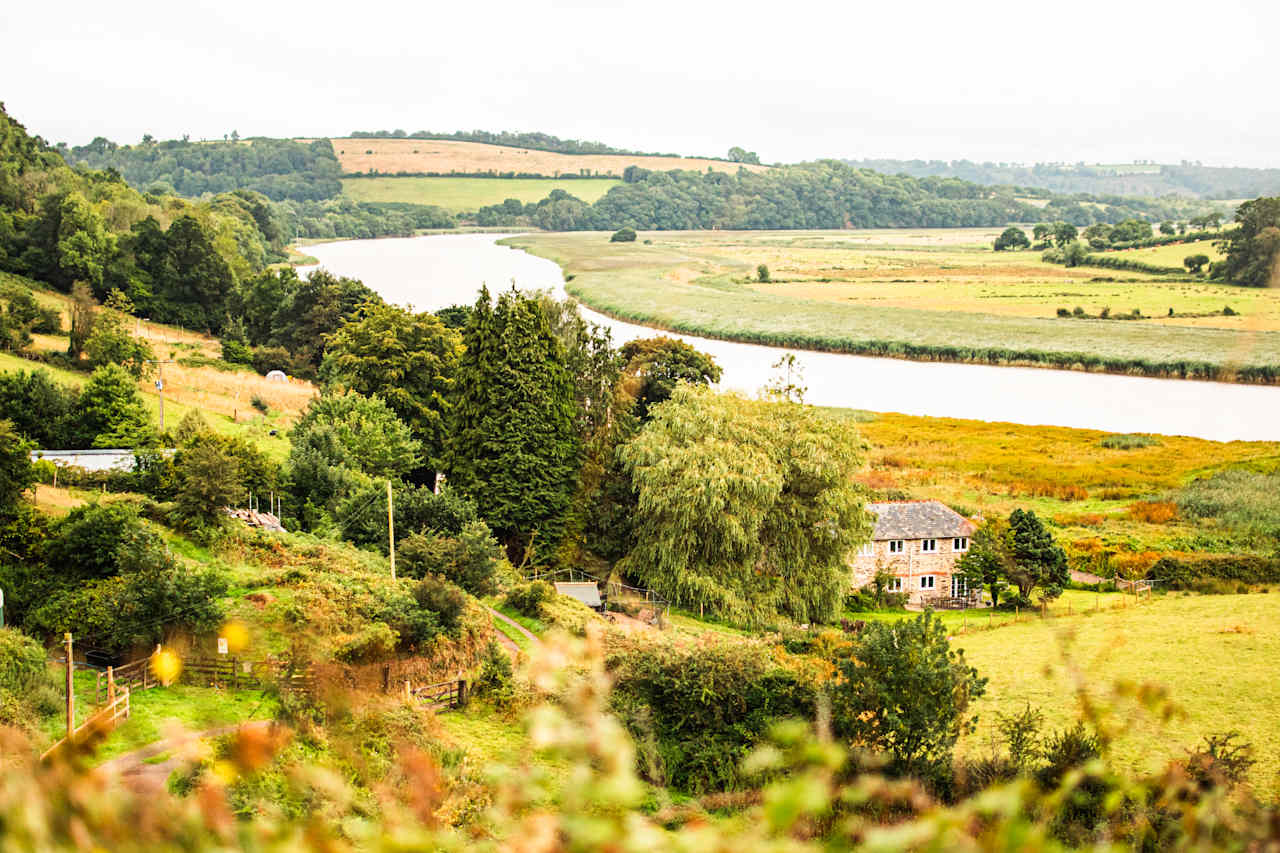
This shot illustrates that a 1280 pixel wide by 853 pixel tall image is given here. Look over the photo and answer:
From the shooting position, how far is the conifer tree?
Result: 2955 centimetres

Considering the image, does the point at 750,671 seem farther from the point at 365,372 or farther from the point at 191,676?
the point at 365,372

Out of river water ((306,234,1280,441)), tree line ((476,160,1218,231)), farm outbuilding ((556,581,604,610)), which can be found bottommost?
farm outbuilding ((556,581,604,610))

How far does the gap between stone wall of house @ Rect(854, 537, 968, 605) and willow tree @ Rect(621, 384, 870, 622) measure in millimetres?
2130

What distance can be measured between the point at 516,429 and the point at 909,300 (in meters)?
64.6

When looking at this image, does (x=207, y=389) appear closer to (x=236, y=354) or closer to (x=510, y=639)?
(x=236, y=354)

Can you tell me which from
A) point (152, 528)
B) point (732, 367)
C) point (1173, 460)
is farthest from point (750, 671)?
point (732, 367)

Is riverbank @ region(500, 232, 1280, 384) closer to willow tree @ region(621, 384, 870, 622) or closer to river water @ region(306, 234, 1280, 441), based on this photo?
river water @ region(306, 234, 1280, 441)

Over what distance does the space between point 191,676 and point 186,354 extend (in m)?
34.9

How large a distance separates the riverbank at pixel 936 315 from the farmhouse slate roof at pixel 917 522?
18952 millimetres

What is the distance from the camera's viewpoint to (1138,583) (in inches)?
1142

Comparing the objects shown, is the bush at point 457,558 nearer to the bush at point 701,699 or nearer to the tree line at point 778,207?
the bush at point 701,699

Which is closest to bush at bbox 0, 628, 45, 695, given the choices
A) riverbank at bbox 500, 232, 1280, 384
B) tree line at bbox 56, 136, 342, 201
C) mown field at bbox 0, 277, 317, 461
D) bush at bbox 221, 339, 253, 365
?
mown field at bbox 0, 277, 317, 461

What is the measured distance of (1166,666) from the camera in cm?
2102

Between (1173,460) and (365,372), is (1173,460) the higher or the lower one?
the lower one
